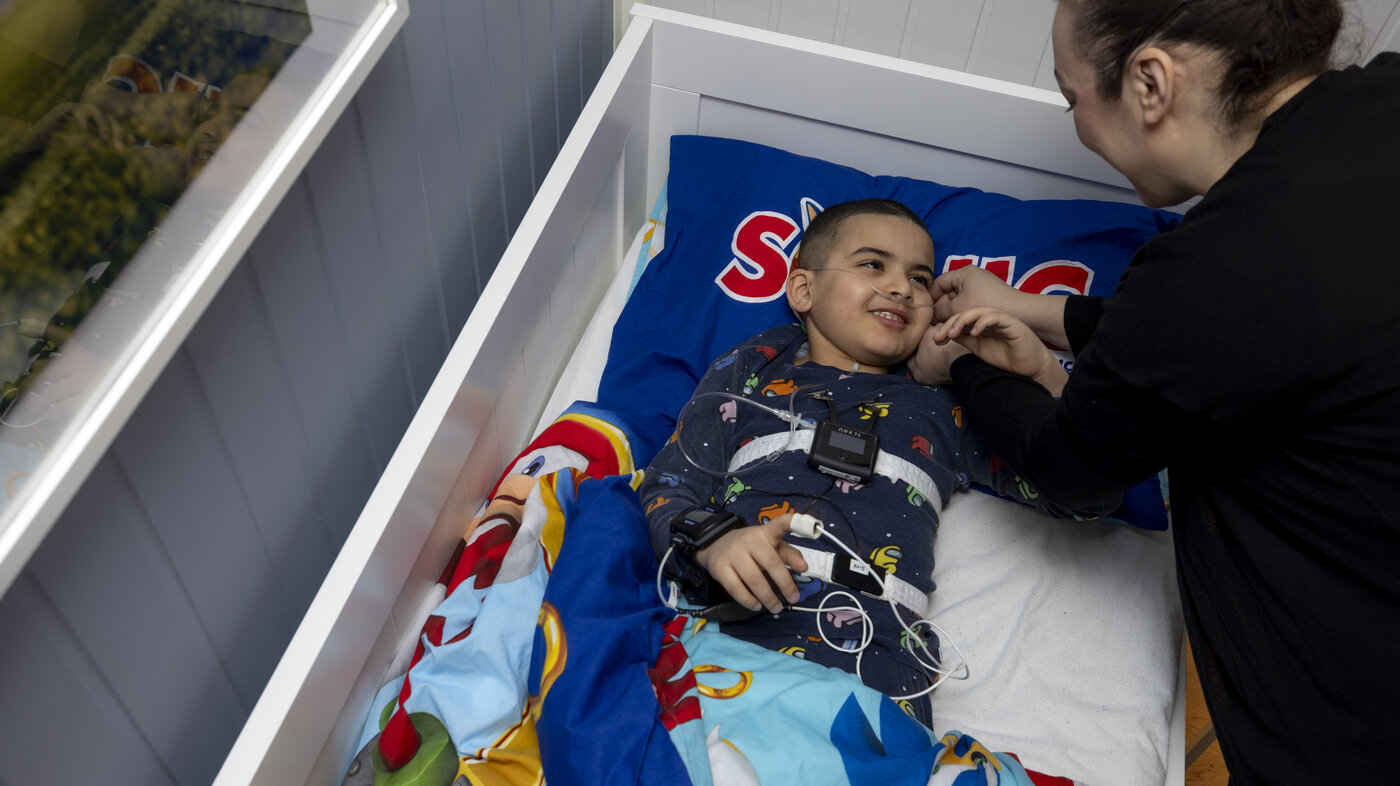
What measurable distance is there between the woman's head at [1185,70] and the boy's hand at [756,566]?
1.82 ft

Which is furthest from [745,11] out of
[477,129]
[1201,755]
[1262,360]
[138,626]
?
[1201,755]

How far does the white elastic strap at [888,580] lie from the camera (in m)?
1.18

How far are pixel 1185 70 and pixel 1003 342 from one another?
1.50 feet

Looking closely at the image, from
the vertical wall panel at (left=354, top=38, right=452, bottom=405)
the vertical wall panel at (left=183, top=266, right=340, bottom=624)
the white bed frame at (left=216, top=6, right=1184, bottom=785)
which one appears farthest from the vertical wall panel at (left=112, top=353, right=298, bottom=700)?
the vertical wall panel at (left=354, top=38, right=452, bottom=405)

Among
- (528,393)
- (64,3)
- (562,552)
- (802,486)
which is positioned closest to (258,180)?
(64,3)

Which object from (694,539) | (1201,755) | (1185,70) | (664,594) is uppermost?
(1185,70)

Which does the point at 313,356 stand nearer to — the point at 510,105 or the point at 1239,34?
the point at 510,105

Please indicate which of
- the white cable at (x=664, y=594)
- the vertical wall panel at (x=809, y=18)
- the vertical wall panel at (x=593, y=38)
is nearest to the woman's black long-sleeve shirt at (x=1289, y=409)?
the white cable at (x=664, y=594)

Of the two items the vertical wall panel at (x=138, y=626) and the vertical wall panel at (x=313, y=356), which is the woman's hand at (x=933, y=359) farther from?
the vertical wall panel at (x=138, y=626)

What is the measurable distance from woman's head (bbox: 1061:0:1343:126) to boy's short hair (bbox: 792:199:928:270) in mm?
610

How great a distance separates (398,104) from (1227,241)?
877mm

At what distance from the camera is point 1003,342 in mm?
1277

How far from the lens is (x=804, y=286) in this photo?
1.53 m

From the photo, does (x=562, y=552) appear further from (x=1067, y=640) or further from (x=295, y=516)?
(x=1067, y=640)
